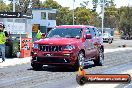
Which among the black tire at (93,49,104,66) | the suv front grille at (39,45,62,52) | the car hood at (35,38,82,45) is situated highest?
the car hood at (35,38,82,45)

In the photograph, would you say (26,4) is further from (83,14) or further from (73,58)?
(73,58)

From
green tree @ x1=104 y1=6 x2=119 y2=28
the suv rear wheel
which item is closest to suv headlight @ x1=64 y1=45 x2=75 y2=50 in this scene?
the suv rear wheel

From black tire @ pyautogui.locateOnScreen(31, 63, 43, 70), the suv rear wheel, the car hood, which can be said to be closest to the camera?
the car hood

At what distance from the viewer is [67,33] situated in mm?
15492

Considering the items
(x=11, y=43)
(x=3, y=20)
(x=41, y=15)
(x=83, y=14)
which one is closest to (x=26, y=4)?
(x=41, y=15)

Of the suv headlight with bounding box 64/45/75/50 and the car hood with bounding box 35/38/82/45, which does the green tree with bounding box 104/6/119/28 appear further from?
the suv headlight with bounding box 64/45/75/50

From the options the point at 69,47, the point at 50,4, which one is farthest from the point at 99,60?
the point at 50,4

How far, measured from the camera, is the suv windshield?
15.4 meters

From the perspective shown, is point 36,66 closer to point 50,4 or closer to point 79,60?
point 79,60

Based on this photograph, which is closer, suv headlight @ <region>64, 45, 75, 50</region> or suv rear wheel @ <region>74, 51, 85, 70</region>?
suv headlight @ <region>64, 45, 75, 50</region>

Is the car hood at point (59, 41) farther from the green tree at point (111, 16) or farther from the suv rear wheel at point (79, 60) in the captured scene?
the green tree at point (111, 16)

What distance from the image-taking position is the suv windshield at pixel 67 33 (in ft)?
50.6

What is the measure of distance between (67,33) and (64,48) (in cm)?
140

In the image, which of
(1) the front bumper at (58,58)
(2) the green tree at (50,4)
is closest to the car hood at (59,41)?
(1) the front bumper at (58,58)
